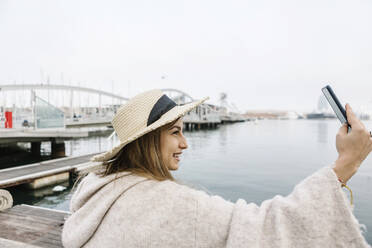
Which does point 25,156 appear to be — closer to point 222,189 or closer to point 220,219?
point 222,189

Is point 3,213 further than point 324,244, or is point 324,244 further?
point 3,213

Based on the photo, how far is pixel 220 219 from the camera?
1.02 meters

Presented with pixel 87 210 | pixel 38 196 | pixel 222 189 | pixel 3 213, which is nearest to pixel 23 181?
pixel 38 196

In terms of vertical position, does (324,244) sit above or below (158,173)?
below

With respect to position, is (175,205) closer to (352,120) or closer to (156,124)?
(156,124)

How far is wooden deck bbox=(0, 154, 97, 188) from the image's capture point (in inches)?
362

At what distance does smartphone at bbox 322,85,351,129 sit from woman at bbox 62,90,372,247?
0.05 m

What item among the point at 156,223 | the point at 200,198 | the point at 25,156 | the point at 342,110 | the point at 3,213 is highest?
the point at 342,110

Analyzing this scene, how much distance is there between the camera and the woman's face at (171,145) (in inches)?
54.4

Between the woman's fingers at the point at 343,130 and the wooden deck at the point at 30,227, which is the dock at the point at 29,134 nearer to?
the wooden deck at the point at 30,227

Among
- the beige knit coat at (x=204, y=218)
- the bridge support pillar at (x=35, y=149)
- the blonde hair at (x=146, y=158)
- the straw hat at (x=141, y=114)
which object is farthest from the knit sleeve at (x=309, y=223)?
the bridge support pillar at (x=35, y=149)

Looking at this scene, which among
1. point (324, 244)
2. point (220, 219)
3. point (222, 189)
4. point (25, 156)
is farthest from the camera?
point (25, 156)

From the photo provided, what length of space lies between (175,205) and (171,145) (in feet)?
1.27

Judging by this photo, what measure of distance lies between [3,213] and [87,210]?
4231 mm
